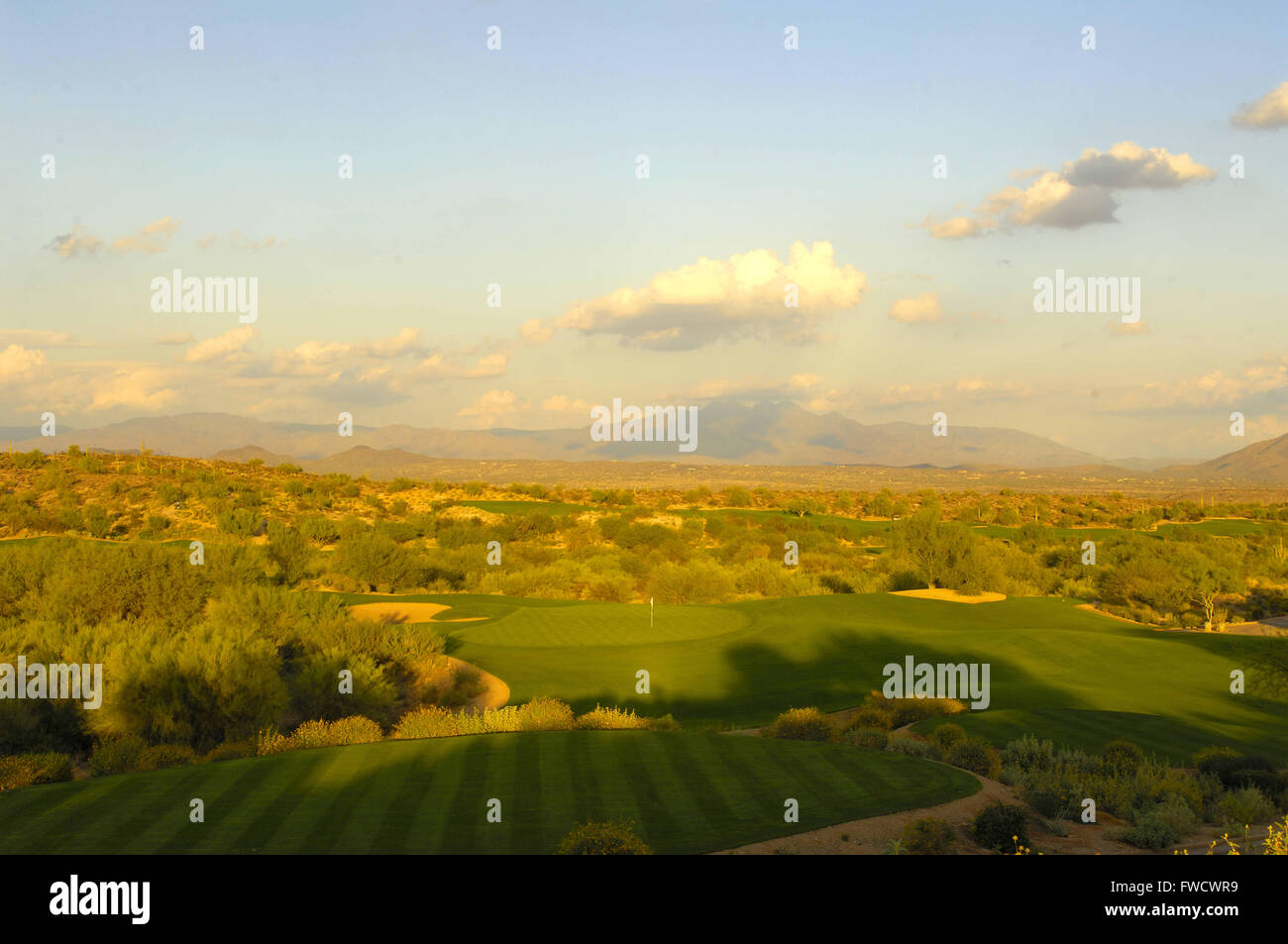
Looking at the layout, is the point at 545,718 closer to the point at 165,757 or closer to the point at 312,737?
the point at 312,737

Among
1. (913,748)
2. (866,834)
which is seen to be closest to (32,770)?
(866,834)

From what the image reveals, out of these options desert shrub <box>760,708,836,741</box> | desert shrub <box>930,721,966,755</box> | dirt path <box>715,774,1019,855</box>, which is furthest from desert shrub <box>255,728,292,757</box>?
desert shrub <box>930,721,966,755</box>

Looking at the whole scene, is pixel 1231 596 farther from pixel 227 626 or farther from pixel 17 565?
pixel 17 565

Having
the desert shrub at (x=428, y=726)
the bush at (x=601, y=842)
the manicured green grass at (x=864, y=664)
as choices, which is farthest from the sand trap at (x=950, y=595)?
the bush at (x=601, y=842)

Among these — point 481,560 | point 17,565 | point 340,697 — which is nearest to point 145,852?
point 340,697

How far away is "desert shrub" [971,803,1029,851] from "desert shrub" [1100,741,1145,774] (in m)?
4.99

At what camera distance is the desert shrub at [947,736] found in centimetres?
1856

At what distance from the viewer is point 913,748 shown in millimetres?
17859

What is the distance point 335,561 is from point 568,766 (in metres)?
34.3

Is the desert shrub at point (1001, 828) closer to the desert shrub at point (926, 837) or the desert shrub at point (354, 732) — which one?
the desert shrub at point (926, 837)

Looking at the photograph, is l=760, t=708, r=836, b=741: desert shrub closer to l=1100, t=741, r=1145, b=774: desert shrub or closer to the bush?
l=1100, t=741, r=1145, b=774: desert shrub

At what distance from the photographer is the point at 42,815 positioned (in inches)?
480

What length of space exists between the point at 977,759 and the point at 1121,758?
2.94 metres

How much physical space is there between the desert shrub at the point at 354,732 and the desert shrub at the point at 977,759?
11.9 m
